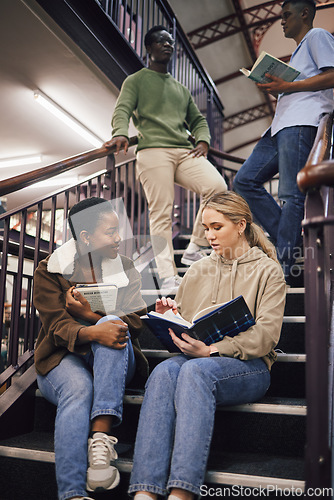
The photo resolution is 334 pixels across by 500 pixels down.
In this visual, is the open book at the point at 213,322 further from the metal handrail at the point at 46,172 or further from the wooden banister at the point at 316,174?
the metal handrail at the point at 46,172

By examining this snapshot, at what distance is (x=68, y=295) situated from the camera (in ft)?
5.96

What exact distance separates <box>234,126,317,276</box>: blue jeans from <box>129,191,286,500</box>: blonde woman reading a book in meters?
0.60

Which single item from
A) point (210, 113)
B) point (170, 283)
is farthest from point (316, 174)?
point (210, 113)

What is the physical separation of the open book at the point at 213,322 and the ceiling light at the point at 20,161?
6115 millimetres

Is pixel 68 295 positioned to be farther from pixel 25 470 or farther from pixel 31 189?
pixel 31 189

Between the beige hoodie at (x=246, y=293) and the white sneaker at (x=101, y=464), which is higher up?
the beige hoodie at (x=246, y=293)

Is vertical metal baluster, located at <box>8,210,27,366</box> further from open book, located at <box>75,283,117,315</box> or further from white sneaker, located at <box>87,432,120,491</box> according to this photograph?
white sneaker, located at <box>87,432,120,491</box>

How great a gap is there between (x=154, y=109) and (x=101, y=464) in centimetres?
231

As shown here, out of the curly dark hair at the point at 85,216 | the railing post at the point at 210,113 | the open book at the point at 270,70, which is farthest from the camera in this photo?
the railing post at the point at 210,113

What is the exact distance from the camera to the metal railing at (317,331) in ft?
3.92

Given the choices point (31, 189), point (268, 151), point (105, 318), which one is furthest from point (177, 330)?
point (31, 189)

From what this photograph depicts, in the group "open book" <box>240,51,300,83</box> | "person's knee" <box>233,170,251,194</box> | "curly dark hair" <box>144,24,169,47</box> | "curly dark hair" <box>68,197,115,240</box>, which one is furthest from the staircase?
"curly dark hair" <box>144,24,169,47</box>

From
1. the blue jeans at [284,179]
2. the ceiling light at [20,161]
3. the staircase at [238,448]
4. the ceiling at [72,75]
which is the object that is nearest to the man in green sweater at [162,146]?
the blue jeans at [284,179]

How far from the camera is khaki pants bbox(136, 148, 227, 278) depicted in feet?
9.51
